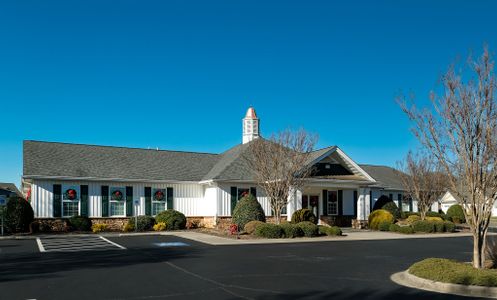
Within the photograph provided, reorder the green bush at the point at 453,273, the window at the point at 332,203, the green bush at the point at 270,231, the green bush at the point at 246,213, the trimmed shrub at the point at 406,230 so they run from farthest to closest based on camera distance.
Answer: the window at the point at 332,203
the trimmed shrub at the point at 406,230
the green bush at the point at 246,213
the green bush at the point at 270,231
the green bush at the point at 453,273

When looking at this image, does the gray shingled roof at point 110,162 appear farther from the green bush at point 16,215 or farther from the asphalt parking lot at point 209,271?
the asphalt parking lot at point 209,271

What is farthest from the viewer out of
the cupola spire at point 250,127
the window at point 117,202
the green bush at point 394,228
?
the cupola spire at point 250,127

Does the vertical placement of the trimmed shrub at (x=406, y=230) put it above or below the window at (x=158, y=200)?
below

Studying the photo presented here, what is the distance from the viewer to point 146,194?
32844mm

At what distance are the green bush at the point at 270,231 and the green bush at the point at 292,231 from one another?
220mm

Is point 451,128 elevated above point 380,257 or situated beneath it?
elevated above

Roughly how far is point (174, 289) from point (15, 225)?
67.4 ft

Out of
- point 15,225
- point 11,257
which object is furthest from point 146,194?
point 11,257

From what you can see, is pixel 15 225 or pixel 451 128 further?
pixel 15 225

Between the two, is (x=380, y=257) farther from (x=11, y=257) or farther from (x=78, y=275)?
(x=11, y=257)

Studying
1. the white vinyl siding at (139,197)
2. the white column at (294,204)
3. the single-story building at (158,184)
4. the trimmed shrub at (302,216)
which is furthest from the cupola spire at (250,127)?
the trimmed shrub at (302,216)

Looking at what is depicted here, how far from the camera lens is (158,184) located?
3347 cm

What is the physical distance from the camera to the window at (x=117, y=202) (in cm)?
3150

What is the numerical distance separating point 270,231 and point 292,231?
4.14ft
